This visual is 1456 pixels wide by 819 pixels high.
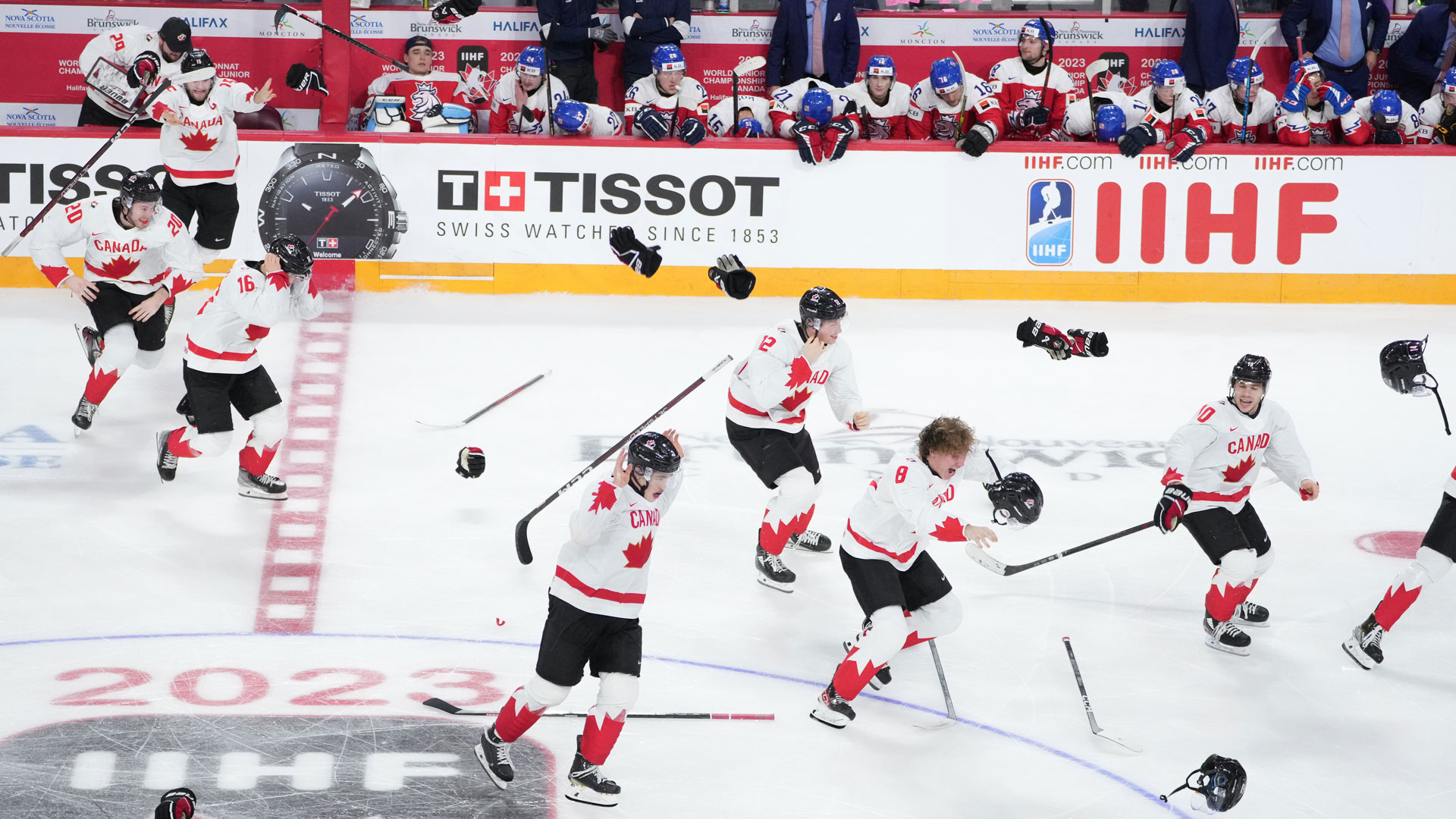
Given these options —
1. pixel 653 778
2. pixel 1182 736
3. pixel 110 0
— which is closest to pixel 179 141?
pixel 110 0

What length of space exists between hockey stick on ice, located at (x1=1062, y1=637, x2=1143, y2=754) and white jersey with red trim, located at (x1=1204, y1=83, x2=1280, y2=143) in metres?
6.70

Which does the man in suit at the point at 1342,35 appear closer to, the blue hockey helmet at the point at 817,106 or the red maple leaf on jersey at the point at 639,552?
the blue hockey helmet at the point at 817,106

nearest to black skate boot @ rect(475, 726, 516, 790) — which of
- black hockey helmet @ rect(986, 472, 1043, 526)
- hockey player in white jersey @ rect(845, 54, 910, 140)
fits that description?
black hockey helmet @ rect(986, 472, 1043, 526)

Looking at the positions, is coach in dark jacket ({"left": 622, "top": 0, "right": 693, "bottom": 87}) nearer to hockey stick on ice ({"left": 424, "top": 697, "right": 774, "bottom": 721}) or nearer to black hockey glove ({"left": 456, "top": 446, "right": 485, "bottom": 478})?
black hockey glove ({"left": 456, "top": 446, "right": 485, "bottom": 478})

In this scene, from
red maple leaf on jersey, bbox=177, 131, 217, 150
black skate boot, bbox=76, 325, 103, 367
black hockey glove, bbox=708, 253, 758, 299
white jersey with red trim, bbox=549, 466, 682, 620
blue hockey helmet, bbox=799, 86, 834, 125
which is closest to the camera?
white jersey with red trim, bbox=549, 466, 682, 620

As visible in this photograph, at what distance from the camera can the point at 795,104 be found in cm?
1119

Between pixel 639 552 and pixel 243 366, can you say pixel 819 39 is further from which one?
pixel 639 552

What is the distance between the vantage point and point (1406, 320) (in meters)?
10.8

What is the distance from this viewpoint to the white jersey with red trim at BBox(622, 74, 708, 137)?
11320 millimetres

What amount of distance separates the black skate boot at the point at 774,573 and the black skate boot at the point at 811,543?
329 millimetres

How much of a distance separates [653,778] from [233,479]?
3.45 meters

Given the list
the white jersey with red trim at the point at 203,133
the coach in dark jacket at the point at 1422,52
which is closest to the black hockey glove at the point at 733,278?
the white jersey with red trim at the point at 203,133

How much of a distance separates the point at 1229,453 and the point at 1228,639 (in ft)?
2.46

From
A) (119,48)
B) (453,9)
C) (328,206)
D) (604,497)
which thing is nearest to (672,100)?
(453,9)
